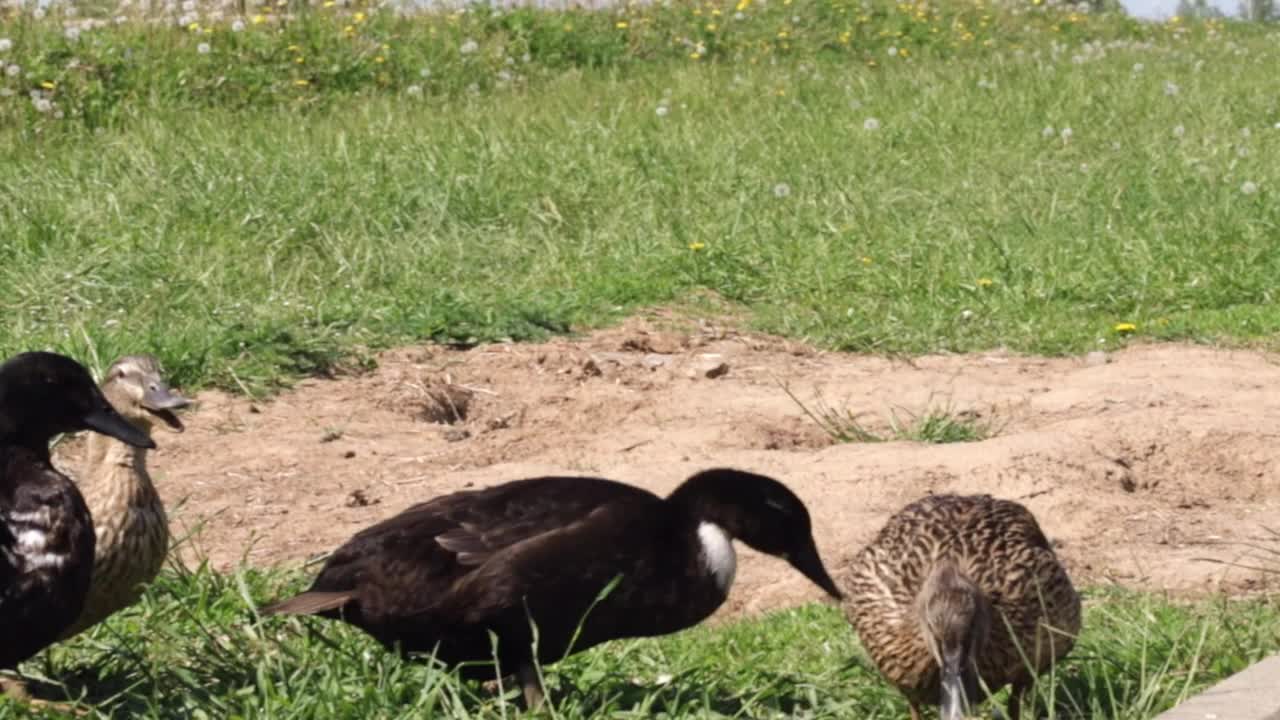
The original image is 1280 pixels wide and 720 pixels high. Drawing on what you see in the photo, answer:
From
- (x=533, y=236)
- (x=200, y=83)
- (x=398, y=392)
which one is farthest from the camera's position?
(x=200, y=83)

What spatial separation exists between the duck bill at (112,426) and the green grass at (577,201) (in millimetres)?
3024

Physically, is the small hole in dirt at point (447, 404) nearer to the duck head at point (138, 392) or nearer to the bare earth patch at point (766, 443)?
the bare earth patch at point (766, 443)

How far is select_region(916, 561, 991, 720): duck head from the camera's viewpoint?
4.69 metres

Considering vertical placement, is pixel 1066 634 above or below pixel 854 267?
above

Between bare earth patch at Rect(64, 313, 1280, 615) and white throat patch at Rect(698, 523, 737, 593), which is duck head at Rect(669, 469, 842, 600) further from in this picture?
bare earth patch at Rect(64, 313, 1280, 615)

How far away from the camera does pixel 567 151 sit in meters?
11.6

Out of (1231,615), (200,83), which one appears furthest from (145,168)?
(1231,615)

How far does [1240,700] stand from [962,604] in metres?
0.91

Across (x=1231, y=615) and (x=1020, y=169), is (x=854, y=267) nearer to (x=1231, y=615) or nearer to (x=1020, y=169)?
(x=1020, y=169)

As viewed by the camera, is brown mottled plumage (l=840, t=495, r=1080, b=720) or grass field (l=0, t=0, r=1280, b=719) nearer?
brown mottled plumage (l=840, t=495, r=1080, b=720)

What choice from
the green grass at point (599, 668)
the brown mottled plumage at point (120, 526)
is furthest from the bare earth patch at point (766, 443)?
the brown mottled plumage at point (120, 526)

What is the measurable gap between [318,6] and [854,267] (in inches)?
267

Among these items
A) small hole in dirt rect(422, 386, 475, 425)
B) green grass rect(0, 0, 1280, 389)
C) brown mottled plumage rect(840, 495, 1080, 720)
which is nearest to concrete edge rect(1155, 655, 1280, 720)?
brown mottled plumage rect(840, 495, 1080, 720)

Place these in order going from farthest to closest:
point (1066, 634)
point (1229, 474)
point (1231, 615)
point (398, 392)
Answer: point (398, 392)
point (1229, 474)
point (1231, 615)
point (1066, 634)
